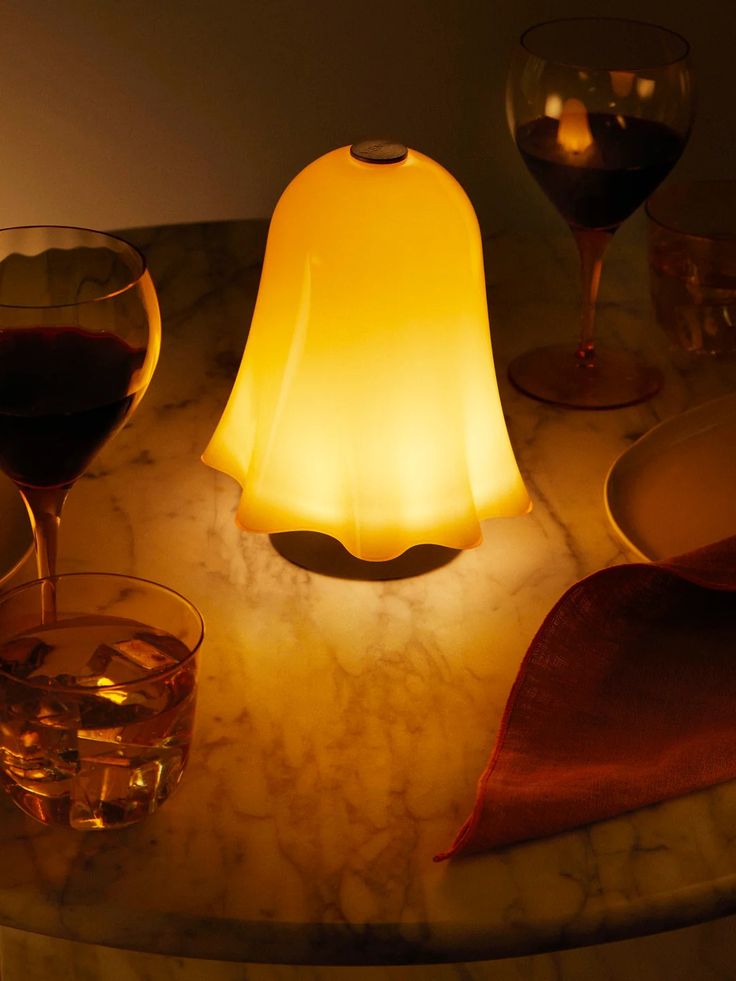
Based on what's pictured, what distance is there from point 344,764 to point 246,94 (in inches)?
42.9

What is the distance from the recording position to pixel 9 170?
1.60m

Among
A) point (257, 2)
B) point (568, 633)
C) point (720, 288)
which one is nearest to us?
point (568, 633)

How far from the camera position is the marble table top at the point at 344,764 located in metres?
0.57

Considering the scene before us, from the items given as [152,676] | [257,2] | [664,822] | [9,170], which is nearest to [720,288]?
[664,822]

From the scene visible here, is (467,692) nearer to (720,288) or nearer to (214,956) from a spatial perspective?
(214,956)

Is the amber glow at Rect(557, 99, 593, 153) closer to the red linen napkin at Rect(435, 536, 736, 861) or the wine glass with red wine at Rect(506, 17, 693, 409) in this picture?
the wine glass with red wine at Rect(506, 17, 693, 409)

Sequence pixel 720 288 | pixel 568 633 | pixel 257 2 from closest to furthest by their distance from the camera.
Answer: pixel 568 633 → pixel 720 288 → pixel 257 2

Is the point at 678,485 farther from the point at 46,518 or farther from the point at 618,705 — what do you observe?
the point at 46,518

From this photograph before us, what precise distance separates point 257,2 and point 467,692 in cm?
104

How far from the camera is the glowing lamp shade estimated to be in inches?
29.5

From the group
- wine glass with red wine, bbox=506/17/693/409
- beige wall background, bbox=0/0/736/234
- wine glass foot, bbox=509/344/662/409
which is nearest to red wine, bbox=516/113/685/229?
wine glass with red wine, bbox=506/17/693/409

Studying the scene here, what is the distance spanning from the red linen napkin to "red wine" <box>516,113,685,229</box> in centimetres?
29

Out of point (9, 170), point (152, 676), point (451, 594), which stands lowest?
point (9, 170)

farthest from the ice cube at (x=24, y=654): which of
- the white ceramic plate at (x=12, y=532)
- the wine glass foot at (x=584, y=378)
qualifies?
the wine glass foot at (x=584, y=378)
